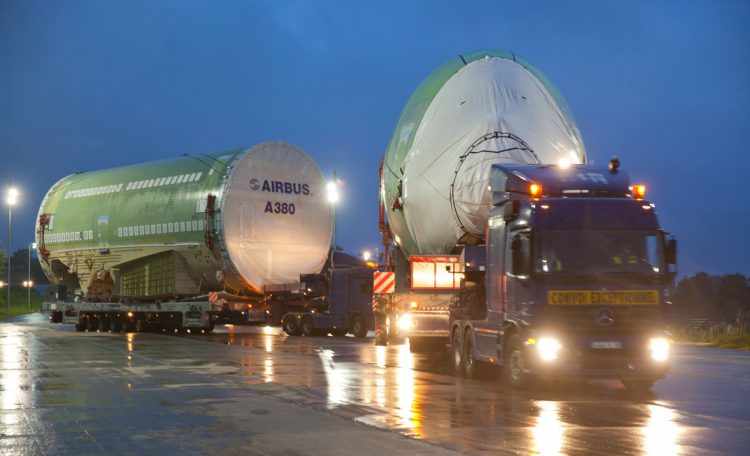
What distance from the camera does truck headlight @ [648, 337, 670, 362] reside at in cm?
1582

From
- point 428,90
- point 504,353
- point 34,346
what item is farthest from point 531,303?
point 34,346

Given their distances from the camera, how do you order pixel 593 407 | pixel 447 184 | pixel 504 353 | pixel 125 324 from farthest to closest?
pixel 125 324 → pixel 447 184 → pixel 504 353 → pixel 593 407

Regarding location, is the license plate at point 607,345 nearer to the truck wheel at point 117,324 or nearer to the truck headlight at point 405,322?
the truck headlight at point 405,322

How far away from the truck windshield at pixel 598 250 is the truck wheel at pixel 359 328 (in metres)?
19.3

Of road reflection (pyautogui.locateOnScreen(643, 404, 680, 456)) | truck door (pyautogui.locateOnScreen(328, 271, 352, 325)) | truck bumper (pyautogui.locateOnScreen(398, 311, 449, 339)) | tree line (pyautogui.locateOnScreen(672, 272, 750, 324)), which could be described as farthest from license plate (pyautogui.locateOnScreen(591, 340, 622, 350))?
tree line (pyautogui.locateOnScreen(672, 272, 750, 324))

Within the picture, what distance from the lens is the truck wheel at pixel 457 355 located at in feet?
63.5

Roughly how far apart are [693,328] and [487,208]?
60.5ft

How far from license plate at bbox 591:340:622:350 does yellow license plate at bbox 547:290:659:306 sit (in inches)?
21.0

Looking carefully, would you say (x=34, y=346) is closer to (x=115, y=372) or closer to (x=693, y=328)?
(x=115, y=372)

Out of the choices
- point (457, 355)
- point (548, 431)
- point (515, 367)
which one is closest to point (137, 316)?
point (457, 355)

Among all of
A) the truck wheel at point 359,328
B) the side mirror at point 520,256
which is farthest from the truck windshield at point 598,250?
the truck wheel at point 359,328

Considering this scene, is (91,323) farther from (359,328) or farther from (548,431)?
(548,431)

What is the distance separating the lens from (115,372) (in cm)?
1998

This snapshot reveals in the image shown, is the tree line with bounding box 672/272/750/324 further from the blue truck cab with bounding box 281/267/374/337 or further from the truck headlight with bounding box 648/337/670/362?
the truck headlight with bounding box 648/337/670/362
